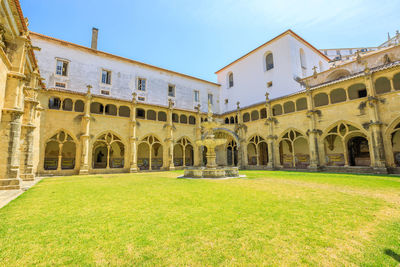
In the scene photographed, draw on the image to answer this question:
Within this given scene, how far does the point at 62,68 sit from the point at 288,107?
1069 inches

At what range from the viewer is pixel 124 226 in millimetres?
3652

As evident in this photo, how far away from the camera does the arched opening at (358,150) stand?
1988cm

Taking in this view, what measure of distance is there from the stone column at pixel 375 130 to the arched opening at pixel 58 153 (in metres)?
25.9

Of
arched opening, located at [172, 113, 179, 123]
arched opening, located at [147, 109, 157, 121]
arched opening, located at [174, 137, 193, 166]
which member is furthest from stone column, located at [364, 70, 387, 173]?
arched opening, located at [147, 109, 157, 121]

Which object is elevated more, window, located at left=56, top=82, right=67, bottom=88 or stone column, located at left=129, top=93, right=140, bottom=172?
window, located at left=56, top=82, right=67, bottom=88

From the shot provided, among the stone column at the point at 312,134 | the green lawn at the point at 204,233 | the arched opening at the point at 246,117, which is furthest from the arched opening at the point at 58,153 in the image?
the stone column at the point at 312,134

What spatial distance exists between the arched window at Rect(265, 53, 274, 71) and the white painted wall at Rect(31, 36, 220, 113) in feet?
35.3

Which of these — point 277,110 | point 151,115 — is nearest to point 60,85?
point 151,115

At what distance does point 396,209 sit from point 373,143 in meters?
13.1

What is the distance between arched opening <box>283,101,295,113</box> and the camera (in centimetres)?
2155

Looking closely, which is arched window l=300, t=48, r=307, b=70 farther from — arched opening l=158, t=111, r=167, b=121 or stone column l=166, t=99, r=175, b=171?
arched opening l=158, t=111, r=167, b=121

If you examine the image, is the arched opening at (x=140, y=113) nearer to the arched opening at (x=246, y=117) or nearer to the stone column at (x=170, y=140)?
the stone column at (x=170, y=140)

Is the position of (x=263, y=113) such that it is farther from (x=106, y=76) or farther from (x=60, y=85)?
A: (x=60, y=85)

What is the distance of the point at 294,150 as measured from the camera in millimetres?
22594
